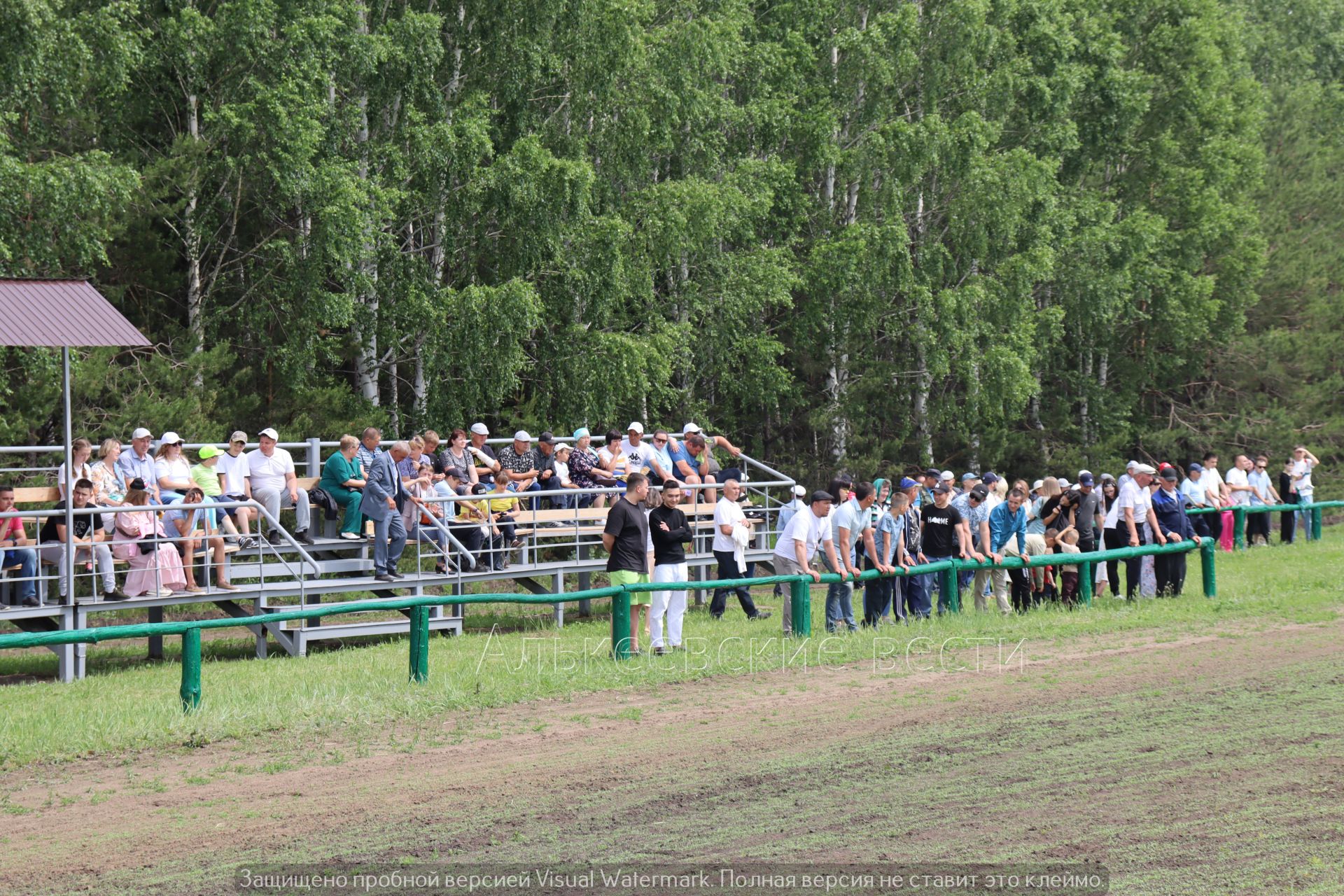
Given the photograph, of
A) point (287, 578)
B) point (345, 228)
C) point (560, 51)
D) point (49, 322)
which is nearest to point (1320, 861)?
point (49, 322)

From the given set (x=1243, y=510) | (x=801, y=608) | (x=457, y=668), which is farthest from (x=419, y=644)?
(x=1243, y=510)

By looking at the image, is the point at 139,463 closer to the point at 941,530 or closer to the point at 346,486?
the point at 346,486

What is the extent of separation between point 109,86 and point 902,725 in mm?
18108

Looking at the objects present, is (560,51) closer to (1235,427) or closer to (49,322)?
(49,322)

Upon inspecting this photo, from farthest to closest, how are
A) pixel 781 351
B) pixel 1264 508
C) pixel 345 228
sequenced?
pixel 781 351
pixel 1264 508
pixel 345 228

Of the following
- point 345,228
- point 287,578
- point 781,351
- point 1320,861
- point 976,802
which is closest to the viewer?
point 1320,861

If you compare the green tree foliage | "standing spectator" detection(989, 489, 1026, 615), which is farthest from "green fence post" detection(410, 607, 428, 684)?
the green tree foliage

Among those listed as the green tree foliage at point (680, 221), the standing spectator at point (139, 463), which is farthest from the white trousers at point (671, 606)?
the green tree foliage at point (680, 221)

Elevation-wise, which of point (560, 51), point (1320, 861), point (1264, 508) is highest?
point (560, 51)

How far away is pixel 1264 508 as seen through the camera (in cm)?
2722

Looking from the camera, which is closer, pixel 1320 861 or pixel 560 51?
pixel 1320 861

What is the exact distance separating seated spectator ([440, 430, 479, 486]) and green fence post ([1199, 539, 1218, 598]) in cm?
982

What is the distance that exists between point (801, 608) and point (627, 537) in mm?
2342

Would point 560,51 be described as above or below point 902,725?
above
